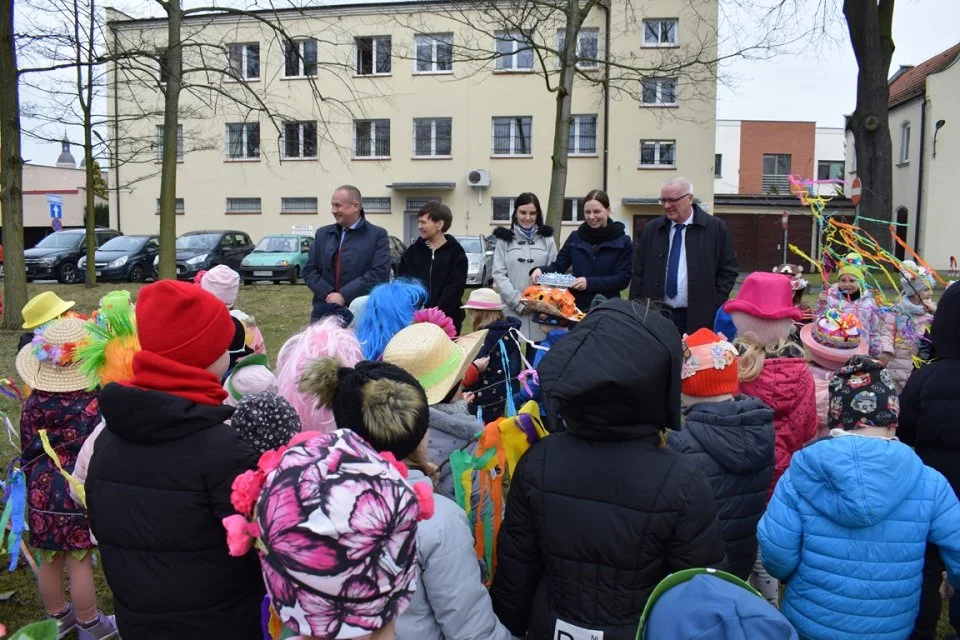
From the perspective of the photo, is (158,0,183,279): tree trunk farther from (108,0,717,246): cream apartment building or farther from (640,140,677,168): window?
(640,140,677,168): window

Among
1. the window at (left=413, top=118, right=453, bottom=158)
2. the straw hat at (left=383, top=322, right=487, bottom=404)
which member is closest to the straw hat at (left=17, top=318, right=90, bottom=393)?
the straw hat at (left=383, top=322, right=487, bottom=404)

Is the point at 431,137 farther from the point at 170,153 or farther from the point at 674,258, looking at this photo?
the point at 674,258

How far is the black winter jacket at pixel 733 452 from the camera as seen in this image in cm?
257

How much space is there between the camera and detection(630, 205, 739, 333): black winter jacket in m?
5.27

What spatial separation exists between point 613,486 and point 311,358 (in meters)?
1.35

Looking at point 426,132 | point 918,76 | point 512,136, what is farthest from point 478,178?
point 918,76

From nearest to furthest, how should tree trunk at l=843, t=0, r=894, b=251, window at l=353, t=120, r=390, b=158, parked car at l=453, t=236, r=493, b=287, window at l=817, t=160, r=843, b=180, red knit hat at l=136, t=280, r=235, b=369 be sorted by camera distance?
red knit hat at l=136, t=280, r=235, b=369
tree trunk at l=843, t=0, r=894, b=251
parked car at l=453, t=236, r=493, b=287
window at l=353, t=120, r=390, b=158
window at l=817, t=160, r=843, b=180

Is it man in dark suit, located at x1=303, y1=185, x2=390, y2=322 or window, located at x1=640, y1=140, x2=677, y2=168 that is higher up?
window, located at x1=640, y1=140, x2=677, y2=168

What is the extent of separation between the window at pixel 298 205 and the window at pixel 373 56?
17.2 ft

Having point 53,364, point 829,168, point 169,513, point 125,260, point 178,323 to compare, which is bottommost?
point 169,513

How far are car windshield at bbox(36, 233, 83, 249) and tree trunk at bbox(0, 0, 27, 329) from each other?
953cm

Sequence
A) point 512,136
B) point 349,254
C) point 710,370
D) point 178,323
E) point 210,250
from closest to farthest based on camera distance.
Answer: point 178,323 → point 710,370 → point 349,254 → point 210,250 → point 512,136

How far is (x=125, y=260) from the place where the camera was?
770 inches

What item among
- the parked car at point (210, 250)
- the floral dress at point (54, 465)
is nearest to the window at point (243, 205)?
the parked car at point (210, 250)
